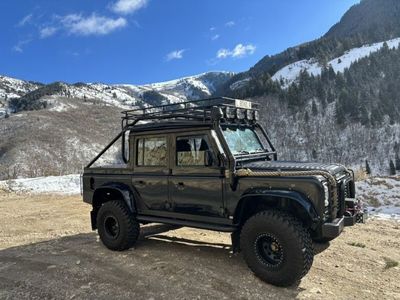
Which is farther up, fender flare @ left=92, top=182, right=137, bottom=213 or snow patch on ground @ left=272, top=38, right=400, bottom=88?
snow patch on ground @ left=272, top=38, right=400, bottom=88

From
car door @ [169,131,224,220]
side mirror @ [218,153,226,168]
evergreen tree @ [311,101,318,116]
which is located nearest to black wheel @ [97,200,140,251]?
car door @ [169,131,224,220]

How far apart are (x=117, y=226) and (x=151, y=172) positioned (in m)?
1.29

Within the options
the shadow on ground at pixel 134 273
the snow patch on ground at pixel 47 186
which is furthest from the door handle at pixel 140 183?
the snow patch on ground at pixel 47 186

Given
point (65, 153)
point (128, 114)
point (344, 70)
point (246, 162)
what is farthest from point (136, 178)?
point (344, 70)

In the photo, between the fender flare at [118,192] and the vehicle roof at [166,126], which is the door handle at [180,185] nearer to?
the vehicle roof at [166,126]

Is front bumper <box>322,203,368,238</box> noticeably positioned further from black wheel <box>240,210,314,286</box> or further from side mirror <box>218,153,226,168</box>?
side mirror <box>218,153,226,168</box>

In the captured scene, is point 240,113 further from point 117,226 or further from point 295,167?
point 117,226

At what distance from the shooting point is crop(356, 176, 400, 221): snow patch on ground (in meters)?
12.7

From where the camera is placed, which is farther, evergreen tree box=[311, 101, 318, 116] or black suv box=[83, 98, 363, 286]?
evergreen tree box=[311, 101, 318, 116]

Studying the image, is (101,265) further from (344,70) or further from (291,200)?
(344,70)

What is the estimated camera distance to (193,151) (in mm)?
6742

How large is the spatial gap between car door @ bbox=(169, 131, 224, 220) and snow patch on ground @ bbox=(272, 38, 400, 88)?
12030cm

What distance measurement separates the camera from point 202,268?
20.9 ft

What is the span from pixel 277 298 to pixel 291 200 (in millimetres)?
1348
